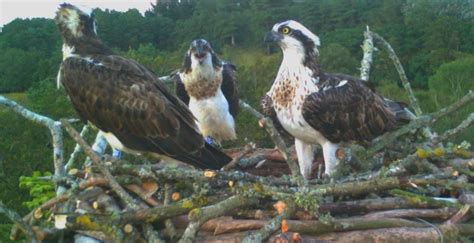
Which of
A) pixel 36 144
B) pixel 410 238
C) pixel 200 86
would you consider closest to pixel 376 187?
pixel 410 238

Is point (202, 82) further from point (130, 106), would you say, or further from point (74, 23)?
point (130, 106)

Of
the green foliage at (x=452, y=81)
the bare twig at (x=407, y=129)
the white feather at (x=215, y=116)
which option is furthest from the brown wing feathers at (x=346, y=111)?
the green foliage at (x=452, y=81)

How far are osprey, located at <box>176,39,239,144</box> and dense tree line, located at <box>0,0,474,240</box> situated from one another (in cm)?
1445

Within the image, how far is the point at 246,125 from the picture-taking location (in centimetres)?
2445

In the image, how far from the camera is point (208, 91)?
23.7 ft

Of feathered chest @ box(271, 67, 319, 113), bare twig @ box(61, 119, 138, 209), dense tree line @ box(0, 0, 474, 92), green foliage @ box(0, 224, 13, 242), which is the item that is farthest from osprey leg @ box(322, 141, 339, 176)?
dense tree line @ box(0, 0, 474, 92)

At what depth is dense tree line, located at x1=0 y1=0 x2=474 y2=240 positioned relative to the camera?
2736 cm

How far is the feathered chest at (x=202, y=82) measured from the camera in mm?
7074

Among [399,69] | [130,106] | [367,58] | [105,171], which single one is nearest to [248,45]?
[367,58]

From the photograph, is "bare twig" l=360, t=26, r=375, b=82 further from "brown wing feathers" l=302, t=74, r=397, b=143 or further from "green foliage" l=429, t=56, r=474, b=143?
"green foliage" l=429, t=56, r=474, b=143

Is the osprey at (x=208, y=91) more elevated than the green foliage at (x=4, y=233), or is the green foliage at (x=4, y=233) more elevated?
the osprey at (x=208, y=91)

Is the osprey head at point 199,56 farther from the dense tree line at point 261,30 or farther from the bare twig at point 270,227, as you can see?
the dense tree line at point 261,30

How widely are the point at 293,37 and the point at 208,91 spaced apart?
66.6 inches

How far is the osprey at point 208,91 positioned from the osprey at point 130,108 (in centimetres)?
138
